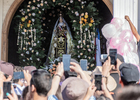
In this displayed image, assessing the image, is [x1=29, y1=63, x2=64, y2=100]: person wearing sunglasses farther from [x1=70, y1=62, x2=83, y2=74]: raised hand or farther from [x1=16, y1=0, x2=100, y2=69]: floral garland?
[x1=16, y1=0, x2=100, y2=69]: floral garland

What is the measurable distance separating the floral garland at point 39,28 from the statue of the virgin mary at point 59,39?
0.38 meters

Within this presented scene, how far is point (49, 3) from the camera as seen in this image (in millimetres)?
5492

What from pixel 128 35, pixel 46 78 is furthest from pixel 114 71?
pixel 128 35

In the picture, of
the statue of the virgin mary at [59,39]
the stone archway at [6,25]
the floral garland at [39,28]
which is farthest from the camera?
the statue of the virgin mary at [59,39]

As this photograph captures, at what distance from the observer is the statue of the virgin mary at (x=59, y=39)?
5812mm

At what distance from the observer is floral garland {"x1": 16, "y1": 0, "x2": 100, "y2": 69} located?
5145mm

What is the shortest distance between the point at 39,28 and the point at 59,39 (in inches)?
26.3

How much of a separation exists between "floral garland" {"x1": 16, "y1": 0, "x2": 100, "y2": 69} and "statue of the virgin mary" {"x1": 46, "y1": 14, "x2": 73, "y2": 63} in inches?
14.8

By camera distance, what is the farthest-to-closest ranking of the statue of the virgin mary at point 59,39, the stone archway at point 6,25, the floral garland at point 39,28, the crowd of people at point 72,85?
the statue of the virgin mary at point 59,39
the stone archway at point 6,25
the floral garland at point 39,28
the crowd of people at point 72,85

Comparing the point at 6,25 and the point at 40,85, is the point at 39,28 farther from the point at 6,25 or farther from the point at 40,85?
the point at 40,85

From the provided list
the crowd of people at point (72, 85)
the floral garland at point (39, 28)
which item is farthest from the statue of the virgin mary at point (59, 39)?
the crowd of people at point (72, 85)

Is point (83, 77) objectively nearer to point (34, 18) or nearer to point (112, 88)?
point (112, 88)

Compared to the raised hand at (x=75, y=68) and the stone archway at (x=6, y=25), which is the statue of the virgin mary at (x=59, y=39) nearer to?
the stone archway at (x=6, y=25)

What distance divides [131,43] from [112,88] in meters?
1.48
